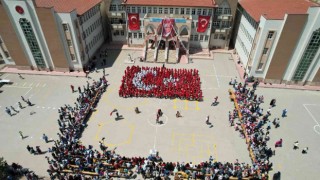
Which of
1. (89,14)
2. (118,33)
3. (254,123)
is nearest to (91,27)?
(89,14)

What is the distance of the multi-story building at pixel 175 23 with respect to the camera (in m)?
46.4

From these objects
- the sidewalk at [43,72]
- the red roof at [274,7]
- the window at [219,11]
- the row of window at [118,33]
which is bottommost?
the sidewalk at [43,72]

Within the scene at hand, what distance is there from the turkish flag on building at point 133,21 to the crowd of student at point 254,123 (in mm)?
23358

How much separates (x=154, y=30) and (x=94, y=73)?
1493 centimetres

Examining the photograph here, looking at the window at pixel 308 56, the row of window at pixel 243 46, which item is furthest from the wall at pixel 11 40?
the window at pixel 308 56

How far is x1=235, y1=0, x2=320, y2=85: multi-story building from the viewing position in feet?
114

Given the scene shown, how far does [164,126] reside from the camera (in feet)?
105

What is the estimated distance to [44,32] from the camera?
38.9 m

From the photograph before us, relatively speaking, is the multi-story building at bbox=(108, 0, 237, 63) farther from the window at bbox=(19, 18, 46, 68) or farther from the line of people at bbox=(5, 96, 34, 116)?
the line of people at bbox=(5, 96, 34, 116)

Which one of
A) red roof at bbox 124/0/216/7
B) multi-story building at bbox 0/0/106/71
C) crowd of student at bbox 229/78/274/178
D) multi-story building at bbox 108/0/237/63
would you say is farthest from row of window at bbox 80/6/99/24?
crowd of student at bbox 229/78/274/178

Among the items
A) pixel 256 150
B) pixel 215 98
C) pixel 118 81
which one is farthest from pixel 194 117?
pixel 118 81

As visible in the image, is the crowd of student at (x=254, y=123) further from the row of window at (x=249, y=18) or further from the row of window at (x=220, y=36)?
the row of window at (x=220, y=36)

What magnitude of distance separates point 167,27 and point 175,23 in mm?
1761

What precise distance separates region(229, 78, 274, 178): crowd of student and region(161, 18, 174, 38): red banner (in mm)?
15869
